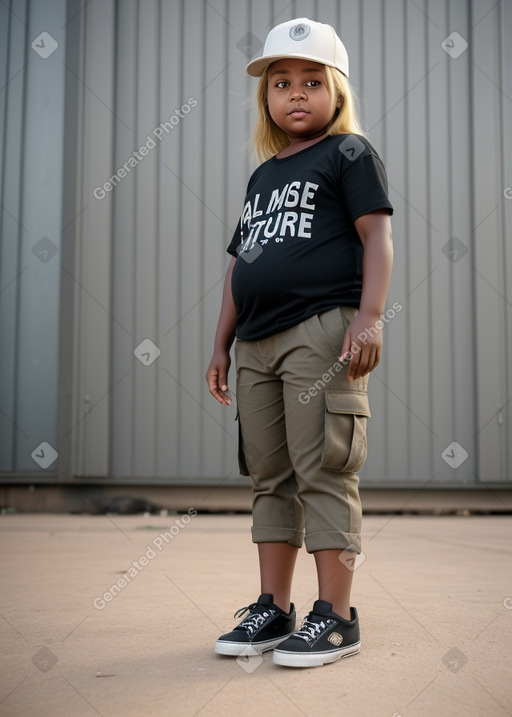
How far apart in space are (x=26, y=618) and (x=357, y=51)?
3528 millimetres

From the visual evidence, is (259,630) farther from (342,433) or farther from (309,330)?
(309,330)

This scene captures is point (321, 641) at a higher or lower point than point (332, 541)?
lower

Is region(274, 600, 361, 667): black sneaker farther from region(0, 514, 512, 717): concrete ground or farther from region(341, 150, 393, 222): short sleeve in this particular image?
region(341, 150, 393, 222): short sleeve

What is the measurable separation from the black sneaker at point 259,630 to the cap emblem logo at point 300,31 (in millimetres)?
1140

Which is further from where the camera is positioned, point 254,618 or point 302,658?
point 254,618

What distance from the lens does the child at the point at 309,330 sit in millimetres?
1537

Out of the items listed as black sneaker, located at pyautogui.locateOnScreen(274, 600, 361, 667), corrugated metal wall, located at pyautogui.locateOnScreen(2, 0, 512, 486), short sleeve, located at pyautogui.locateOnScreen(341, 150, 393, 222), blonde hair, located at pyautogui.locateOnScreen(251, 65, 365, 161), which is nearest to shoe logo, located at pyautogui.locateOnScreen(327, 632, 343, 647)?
black sneaker, located at pyautogui.locateOnScreen(274, 600, 361, 667)

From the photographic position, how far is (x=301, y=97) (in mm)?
1680

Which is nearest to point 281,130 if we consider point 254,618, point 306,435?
point 306,435

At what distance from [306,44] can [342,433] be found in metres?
0.80

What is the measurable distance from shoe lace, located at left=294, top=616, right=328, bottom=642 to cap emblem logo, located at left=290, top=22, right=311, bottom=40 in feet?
3.78

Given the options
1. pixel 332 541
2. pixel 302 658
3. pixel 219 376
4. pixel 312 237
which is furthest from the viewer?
pixel 219 376

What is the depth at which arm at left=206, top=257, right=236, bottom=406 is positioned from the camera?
72.0 inches

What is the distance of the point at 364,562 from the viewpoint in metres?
2.57
